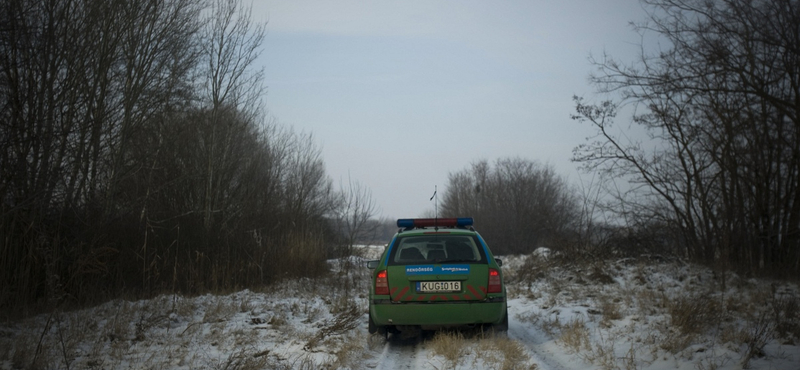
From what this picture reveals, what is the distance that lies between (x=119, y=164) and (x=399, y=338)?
7.72m

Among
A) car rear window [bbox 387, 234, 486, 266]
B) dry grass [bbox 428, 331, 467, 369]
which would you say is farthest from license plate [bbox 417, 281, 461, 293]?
dry grass [bbox 428, 331, 467, 369]

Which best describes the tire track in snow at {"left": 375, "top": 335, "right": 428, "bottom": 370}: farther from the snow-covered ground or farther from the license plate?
the license plate

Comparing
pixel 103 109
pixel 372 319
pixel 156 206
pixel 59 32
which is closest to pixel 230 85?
pixel 156 206

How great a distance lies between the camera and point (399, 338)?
819cm

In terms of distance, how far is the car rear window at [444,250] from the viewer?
748 cm

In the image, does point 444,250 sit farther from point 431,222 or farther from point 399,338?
point 399,338

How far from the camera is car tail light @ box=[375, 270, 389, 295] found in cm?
730

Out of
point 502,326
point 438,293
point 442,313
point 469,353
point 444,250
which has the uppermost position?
point 444,250

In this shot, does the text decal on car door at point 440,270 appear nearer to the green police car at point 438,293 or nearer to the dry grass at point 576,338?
the green police car at point 438,293

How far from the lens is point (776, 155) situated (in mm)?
13328

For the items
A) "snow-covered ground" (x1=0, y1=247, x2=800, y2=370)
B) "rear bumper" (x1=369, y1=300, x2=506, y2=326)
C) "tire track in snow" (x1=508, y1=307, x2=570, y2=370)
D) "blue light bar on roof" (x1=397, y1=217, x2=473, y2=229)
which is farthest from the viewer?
"blue light bar on roof" (x1=397, y1=217, x2=473, y2=229)

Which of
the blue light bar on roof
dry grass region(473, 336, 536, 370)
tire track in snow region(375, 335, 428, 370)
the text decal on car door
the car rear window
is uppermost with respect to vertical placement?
the blue light bar on roof

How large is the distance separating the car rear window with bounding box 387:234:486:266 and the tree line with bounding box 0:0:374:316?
13.7ft

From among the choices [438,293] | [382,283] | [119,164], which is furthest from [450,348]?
[119,164]
